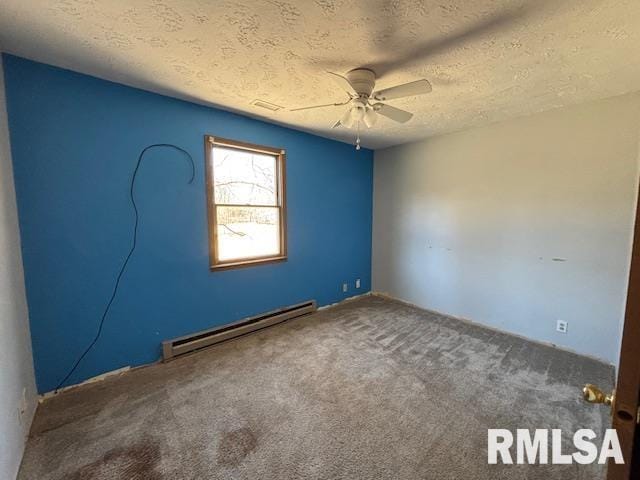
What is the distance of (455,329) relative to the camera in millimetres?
3113

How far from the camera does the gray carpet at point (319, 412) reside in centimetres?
142

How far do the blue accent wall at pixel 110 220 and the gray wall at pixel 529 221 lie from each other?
2.09 meters

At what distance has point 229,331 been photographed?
2.81 m

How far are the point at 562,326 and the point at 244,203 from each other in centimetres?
A: 357

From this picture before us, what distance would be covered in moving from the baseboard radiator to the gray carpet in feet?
0.32

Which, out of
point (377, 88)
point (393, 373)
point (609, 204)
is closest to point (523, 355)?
point (393, 373)

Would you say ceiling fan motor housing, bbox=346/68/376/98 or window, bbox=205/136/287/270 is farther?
window, bbox=205/136/287/270

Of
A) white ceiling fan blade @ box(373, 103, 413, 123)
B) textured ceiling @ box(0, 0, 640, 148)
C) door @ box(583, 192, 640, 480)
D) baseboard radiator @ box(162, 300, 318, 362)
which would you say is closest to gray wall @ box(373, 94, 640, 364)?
textured ceiling @ box(0, 0, 640, 148)

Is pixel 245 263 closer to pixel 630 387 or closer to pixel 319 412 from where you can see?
pixel 319 412

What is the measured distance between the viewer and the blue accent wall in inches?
72.9
